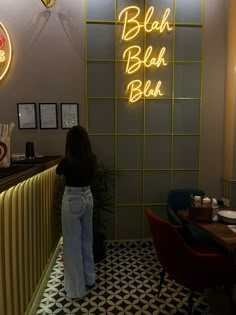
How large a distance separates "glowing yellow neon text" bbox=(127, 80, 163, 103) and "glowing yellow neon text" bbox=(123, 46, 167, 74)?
190 mm

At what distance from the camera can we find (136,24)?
3.62 m

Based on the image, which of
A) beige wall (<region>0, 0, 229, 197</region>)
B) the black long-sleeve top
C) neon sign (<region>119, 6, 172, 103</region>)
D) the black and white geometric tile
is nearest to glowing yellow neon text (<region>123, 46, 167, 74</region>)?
neon sign (<region>119, 6, 172, 103</region>)

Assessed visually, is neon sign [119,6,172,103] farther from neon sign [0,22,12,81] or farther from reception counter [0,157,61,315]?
reception counter [0,157,61,315]

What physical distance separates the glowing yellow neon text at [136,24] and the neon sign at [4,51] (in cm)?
160

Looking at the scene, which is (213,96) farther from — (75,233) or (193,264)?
(75,233)

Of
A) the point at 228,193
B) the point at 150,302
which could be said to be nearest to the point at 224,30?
the point at 228,193

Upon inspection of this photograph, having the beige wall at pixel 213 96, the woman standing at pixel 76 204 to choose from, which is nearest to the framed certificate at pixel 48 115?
the woman standing at pixel 76 204

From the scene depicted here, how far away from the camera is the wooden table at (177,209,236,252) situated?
1.90 metres

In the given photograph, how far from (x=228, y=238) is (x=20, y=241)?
5.12 ft

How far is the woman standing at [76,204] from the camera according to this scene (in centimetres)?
236

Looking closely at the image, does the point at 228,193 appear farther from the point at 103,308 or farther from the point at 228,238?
the point at 103,308

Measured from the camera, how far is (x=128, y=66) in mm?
3662

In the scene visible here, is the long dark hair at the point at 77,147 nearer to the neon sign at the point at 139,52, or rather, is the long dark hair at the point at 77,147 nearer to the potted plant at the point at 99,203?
the potted plant at the point at 99,203

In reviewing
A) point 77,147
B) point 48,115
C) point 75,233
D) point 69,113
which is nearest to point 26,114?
point 48,115
